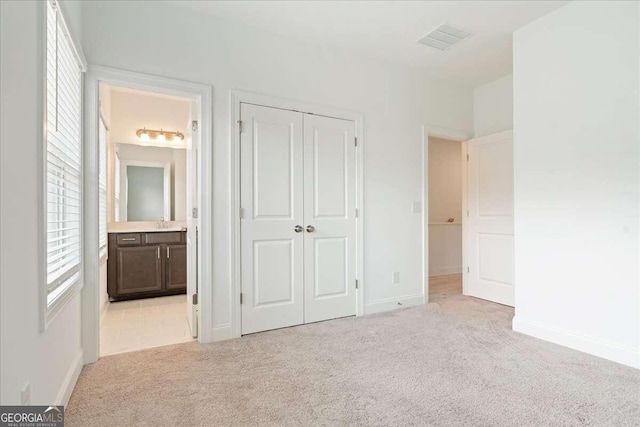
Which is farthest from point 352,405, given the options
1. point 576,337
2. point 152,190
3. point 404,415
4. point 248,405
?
point 152,190

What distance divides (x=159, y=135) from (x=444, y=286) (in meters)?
4.65

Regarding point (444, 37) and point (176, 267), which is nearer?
point (444, 37)

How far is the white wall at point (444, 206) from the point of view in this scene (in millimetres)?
5645

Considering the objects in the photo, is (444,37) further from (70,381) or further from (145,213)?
(145,213)

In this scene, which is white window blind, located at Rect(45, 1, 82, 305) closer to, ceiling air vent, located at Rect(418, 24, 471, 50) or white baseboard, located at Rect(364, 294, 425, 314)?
white baseboard, located at Rect(364, 294, 425, 314)

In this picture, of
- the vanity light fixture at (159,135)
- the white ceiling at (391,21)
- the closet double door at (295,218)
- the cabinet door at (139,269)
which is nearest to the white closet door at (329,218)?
the closet double door at (295,218)

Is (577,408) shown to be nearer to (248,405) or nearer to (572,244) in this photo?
(572,244)

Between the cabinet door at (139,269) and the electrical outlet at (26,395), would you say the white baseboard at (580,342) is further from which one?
the cabinet door at (139,269)

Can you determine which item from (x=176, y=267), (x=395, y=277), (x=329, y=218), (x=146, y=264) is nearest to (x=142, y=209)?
(x=146, y=264)

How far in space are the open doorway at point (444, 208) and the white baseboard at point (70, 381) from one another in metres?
4.79

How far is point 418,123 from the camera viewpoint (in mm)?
3795

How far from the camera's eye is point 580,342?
8.20ft

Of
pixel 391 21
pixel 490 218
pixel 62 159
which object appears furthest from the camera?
pixel 490 218

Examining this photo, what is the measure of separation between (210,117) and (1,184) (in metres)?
1.76
